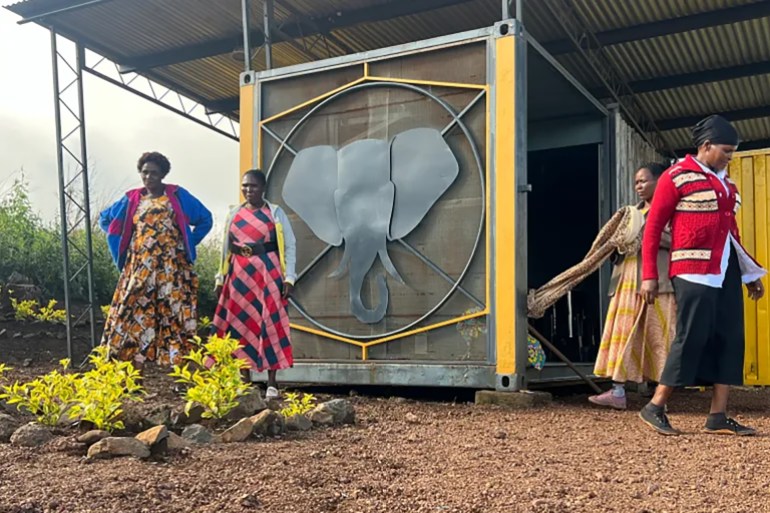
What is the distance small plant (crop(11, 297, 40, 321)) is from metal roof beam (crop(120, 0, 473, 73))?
11.0 ft

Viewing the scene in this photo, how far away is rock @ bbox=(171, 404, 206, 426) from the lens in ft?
12.2

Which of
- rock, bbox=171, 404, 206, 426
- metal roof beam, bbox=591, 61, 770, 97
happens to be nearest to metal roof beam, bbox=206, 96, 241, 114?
metal roof beam, bbox=591, 61, 770, 97

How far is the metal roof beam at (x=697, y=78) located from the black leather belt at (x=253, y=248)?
24.3 ft

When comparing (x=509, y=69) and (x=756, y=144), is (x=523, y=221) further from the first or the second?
(x=756, y=144)

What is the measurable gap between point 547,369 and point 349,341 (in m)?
1.60

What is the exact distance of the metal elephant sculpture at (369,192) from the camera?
5727 millimetres

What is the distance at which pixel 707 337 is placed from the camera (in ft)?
12.8

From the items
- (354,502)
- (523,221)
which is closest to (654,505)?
(354,502)

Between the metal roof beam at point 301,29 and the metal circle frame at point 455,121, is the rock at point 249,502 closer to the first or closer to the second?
the metal circle frame at point 455,121

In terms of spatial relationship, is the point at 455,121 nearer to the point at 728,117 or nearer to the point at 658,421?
the point at 658,421

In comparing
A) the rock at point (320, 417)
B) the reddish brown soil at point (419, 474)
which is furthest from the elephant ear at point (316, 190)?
the reddish brown soil at point (419, 474)

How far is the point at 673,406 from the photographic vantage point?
5457 millimetres

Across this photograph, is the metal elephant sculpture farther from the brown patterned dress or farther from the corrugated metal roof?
the corrugated metal roof

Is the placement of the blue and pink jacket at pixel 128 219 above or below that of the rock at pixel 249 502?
above
